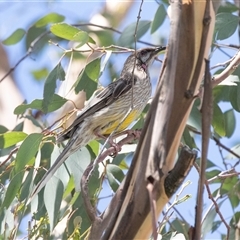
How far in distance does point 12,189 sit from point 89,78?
59cm

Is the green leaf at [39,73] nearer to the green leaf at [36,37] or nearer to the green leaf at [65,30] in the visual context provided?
the green leaf at [36,37]

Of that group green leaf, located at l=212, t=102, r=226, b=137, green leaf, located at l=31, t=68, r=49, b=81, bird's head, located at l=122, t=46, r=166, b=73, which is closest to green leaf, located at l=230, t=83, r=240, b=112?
green leaf, located at l=212, t=102, r=226, b=137

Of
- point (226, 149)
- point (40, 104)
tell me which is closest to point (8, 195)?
point (40, 104)

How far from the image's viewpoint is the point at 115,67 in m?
4.56

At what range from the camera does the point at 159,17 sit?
307 centimetres

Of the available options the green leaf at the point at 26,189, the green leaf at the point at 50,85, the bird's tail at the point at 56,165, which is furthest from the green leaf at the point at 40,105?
the green leaf at the point at 26,189

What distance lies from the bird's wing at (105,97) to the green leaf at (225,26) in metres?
0.48

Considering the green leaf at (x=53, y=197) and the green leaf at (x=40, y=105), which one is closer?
the green leaf at (x=53, y=197)

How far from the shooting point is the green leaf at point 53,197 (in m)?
2.21

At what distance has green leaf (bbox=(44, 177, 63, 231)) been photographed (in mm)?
2213

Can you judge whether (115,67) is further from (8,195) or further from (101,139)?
(8,195)

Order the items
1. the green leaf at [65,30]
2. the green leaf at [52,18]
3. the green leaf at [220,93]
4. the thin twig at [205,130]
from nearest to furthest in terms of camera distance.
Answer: the thin twig at [205,130]
the green leaf at [65,30]
the green leaf at [220,93]
the green leaf at [52,18]

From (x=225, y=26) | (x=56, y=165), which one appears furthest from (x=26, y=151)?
(x=225, y=26)

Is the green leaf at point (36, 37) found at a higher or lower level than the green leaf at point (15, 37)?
lower
